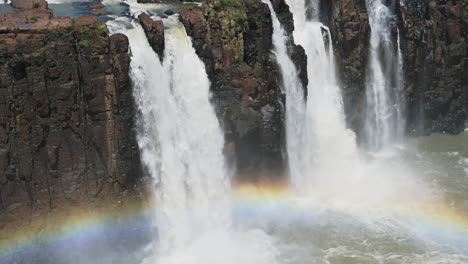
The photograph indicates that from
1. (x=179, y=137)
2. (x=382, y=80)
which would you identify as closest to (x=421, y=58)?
(x=382, y=80)

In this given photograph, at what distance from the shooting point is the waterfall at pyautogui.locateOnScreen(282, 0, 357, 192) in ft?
105

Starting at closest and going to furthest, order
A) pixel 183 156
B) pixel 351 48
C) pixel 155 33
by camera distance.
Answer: pixel 155 33, pixel 183 156, pixel 351 48

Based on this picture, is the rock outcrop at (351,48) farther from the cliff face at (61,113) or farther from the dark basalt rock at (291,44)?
the cliff face at (61,113)

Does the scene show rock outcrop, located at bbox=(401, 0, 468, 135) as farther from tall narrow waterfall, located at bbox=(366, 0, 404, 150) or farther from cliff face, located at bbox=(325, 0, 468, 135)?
tall narrow waterfall, located at bbox=(366, 0, 404, 150)

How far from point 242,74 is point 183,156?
15.3 ft

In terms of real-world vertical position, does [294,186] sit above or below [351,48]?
below

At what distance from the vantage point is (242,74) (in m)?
27.7

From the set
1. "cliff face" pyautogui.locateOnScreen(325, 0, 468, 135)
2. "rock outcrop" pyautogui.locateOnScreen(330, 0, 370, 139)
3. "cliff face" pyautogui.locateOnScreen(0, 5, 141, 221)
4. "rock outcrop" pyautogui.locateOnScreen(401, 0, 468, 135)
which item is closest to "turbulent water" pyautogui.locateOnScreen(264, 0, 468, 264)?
"rock outcrop" pyautogui.locateOnScreen(330, 0, 370, 139)

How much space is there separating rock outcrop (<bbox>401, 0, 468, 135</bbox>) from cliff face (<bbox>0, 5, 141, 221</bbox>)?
19.4m

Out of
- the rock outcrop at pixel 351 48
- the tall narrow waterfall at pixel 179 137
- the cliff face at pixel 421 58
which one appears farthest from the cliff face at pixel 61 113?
the cliff face at pixel 421 58

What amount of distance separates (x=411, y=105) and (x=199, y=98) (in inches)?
640

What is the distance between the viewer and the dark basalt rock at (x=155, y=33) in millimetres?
25453

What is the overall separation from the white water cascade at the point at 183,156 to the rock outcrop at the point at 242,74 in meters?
0.69

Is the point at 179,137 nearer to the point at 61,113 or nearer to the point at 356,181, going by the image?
the point at 61,113
